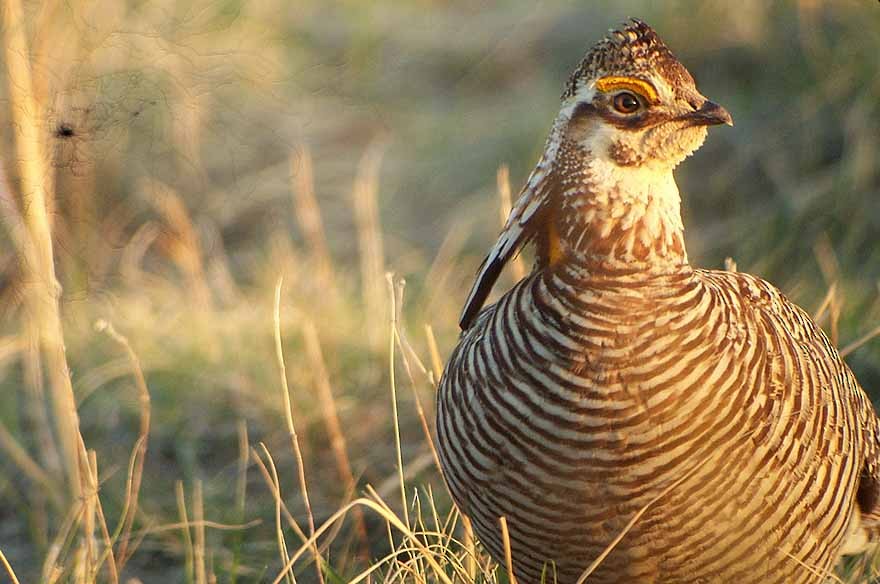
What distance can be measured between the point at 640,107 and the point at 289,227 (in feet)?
12.8

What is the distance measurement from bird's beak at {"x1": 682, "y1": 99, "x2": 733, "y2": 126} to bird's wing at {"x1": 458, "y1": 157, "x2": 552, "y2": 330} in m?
0.27

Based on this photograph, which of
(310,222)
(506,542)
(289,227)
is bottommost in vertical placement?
(289,227)

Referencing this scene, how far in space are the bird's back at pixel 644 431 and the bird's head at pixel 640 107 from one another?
0.20 meters

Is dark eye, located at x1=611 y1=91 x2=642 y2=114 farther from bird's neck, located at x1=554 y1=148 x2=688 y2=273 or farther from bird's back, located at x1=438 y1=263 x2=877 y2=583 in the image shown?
bird's back, located at x1=438 y1=263 x2=877 y2=583

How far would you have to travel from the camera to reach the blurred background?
11.3ft

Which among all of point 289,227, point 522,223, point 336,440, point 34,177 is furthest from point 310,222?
point 522,223

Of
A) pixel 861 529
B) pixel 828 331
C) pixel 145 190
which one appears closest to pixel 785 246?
pixel 828 331

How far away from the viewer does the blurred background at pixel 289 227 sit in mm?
3434

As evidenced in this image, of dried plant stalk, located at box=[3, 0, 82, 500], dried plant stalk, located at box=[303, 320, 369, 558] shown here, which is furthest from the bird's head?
dried plant stalk, located at box=[303, 320, 369, 558]

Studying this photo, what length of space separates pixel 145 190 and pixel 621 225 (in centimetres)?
363

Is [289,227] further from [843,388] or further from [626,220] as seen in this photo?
[626,220]

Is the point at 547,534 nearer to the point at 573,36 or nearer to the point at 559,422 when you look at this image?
the point at 559,422

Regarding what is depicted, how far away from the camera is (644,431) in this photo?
2.21 metres

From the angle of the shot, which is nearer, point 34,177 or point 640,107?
point 640,107
